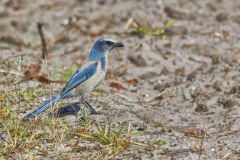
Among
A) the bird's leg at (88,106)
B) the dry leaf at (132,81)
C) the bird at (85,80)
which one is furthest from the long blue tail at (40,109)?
the dry leaf at (132,81)

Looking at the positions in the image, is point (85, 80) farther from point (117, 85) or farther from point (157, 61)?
point (157, 61)

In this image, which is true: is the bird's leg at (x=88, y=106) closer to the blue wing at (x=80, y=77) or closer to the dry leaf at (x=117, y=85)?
the blue wing at (x=80, y=77)

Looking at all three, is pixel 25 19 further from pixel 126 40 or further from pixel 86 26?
pixel 126 40

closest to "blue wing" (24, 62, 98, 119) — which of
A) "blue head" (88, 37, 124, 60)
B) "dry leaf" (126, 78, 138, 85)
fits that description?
"blue head" (88, 37, 124, 60)

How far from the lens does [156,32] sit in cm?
1053

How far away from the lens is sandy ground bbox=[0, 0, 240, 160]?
6.87m

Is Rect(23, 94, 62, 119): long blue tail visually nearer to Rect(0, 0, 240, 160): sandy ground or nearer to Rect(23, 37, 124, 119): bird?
Rect(23, 37, 124, 119): bird

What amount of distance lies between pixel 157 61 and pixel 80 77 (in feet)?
8.82

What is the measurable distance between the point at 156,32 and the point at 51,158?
Result: 4.81 m

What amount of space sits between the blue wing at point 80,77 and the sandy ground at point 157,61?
36 centimetres

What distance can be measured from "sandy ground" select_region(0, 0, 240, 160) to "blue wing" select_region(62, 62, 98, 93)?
36cm

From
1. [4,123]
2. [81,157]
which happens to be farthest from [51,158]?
[4,123]

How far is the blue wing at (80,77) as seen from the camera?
7195 millimetres

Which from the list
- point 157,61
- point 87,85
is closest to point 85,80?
point 87,85
